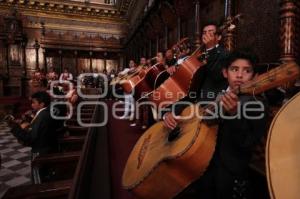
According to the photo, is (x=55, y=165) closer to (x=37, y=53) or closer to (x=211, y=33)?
(x=211, y=33)

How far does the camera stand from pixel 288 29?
252 centimetres

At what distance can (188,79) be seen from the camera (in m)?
2.49

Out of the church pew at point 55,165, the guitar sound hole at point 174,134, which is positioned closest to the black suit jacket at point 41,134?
the church pew at point 55,165

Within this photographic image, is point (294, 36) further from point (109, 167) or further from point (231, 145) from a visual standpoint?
point (109, 167)

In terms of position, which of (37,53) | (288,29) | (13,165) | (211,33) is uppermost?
(37,53)

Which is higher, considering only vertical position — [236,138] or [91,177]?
[236,138]

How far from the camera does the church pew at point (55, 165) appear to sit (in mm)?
2250

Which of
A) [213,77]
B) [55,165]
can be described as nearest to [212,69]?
[213,77]

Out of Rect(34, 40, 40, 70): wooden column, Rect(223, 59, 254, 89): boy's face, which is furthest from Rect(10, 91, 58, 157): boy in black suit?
Rect(34, 40, 40, 70): wooden column

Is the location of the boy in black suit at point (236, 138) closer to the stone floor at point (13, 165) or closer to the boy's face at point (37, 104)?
the boy's face at point (37, 104)

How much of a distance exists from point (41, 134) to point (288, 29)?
3.32 meters

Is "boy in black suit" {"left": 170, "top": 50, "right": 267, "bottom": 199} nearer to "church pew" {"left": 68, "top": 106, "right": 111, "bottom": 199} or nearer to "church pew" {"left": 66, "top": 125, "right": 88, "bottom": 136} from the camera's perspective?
"church pew" {"left": 68, "top": 106, "right": 111, "bottom": 199}

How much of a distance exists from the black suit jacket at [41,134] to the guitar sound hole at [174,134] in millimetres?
2053

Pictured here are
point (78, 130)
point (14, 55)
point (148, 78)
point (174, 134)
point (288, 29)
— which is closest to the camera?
point (174, 134)
